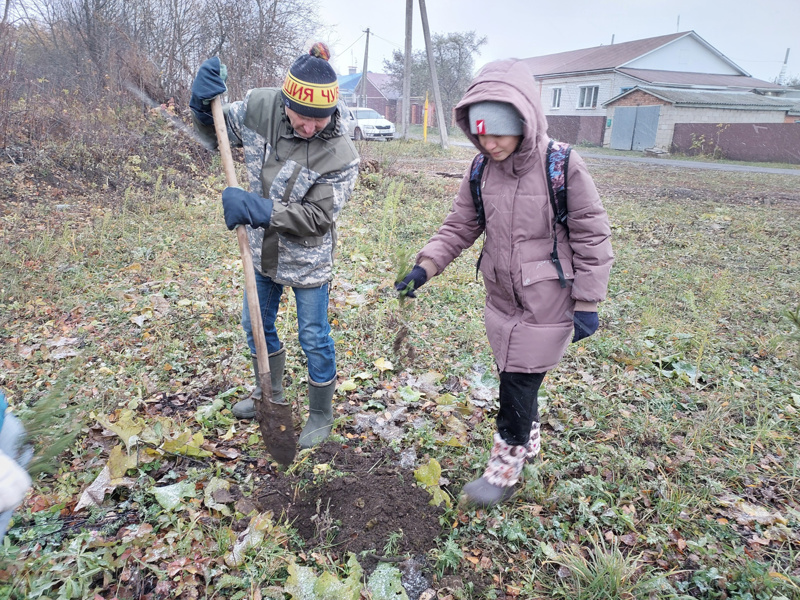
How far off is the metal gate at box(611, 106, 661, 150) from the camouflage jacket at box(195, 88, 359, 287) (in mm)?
26004

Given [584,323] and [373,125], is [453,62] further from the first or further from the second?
[584,323]

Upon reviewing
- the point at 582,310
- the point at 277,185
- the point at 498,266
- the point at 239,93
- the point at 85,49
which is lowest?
the point at 582,310

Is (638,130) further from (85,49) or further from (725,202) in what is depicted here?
(85,49)

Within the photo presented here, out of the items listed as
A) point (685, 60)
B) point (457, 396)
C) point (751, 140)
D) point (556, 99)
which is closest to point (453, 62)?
point (556, 99)

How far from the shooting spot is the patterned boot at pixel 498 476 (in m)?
2.37

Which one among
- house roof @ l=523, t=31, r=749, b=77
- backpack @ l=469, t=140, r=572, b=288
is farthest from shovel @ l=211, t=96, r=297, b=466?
house roof @ l=523, t=31, r=749, b=77

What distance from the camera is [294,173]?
7.86 feet

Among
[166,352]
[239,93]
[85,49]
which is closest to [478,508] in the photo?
[166,352]

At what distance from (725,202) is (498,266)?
10556mm

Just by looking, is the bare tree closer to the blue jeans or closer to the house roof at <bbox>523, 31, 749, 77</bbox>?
the house roof at <bbox>523, 31, 749, 77</bbox>

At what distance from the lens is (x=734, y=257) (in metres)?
6.64

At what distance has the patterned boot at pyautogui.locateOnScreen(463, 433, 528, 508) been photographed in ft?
7.79

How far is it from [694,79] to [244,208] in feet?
114

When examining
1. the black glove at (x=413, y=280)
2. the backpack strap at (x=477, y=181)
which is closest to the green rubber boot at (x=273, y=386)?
the black glove at (x=413, y=280)
